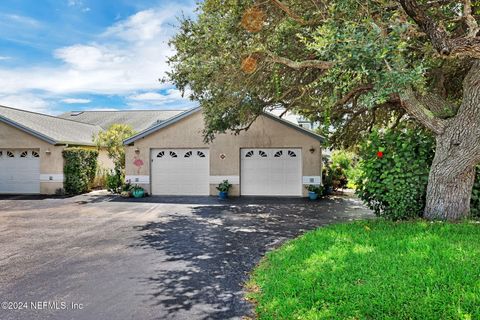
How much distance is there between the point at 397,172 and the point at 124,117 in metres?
21.9

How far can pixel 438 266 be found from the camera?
399 cm

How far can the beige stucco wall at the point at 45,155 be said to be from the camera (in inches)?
610

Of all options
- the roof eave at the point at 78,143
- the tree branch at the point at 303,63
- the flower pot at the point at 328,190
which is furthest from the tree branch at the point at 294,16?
the roof eave at the point at 78,143

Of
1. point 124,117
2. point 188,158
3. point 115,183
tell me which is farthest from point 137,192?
point 124,117

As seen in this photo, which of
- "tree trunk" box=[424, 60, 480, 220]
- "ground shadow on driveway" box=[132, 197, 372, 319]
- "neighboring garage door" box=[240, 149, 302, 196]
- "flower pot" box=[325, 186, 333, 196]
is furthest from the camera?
"flower pot" box=[325, 186, 333, 196]

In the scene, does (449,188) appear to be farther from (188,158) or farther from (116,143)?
(116,143)

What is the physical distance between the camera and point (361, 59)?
18.1ft

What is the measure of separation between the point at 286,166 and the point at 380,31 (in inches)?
370

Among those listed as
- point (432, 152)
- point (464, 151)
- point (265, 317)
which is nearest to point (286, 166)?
point (432, 152)

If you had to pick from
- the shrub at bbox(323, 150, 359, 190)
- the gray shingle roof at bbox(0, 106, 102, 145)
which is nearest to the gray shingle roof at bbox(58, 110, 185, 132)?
the gray shingle roof at bbox(0, 106, 102, 145)

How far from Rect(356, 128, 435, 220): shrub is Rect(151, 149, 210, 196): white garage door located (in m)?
8.97

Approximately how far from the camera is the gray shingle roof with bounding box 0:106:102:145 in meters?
15.3

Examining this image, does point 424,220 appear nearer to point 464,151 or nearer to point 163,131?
point 464,151

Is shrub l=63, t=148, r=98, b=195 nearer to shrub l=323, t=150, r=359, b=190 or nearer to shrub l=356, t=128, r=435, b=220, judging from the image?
shrub l=323, t=150, r=359, b=190
